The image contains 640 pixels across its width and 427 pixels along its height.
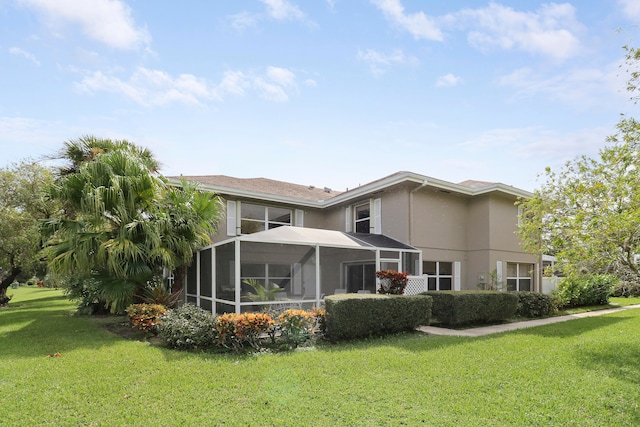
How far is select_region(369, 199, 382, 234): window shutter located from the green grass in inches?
305

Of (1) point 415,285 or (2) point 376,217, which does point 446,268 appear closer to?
(1) point 415,285

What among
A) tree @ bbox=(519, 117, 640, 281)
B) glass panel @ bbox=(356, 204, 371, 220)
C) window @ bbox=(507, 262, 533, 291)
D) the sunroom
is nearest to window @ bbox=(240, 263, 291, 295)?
the sunroom

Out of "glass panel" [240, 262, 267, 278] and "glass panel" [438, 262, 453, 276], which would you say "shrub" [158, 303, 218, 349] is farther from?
"glass panel" [438, 262, 453, 276]

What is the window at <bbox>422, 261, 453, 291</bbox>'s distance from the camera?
16.4 metres

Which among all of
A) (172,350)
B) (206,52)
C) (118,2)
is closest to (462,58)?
(206,52)

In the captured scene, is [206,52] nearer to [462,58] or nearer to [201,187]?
[201,187]

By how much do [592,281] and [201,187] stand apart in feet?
63.0

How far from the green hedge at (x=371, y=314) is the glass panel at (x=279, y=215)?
793 centimetres

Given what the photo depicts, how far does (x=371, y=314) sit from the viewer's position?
9.95 metres

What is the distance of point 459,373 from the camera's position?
6.70m

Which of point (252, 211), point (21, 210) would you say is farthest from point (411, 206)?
point (21, 210)

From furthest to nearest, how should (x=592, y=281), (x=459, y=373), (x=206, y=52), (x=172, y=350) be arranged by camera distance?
1. (x=592, y=281)
2. (x=206, y=52)
3. (x=172, y=350)
4. (x=459, y=373)

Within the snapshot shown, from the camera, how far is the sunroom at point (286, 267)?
11.5m

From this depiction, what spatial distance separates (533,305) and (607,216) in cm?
785
